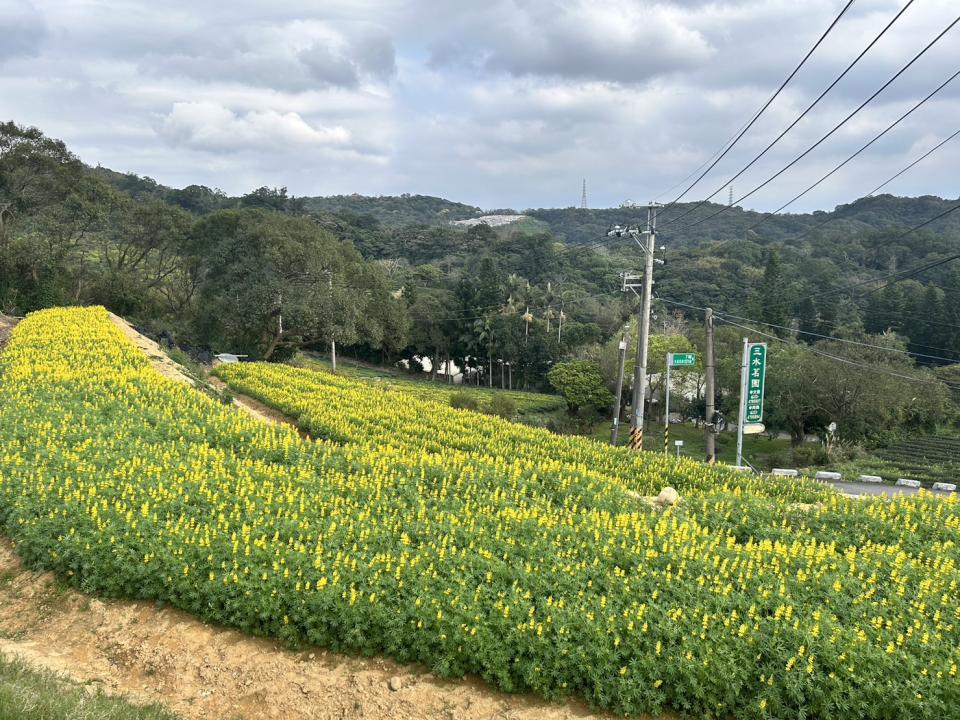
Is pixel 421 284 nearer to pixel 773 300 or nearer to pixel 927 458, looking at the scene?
pixel 773 300

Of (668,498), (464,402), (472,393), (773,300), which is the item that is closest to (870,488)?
(668,498)

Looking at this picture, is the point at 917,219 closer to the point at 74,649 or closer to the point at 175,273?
the point at 175,273

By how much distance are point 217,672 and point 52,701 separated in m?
1.35

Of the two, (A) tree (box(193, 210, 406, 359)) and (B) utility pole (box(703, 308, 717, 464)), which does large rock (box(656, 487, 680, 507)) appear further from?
(A) tree (box(193, 210, 406, 359))

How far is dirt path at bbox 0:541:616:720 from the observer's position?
4898 mm

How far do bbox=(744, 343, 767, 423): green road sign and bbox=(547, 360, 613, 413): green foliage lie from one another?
22372mm

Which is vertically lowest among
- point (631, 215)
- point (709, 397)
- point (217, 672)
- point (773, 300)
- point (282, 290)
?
point (217, 672)

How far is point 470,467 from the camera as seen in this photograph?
9.56 meters

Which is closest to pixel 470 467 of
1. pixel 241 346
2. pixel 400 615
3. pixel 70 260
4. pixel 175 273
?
pixel 400 615

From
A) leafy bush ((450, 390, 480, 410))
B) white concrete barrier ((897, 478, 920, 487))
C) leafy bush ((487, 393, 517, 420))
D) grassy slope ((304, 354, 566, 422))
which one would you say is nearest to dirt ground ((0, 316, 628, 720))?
white concrete barrier ((897, 478, 920, 487))

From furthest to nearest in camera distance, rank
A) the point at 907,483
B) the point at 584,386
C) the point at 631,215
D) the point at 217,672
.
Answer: the point at 631,215, the point at 584,386, the point at 907,483, the point at 217,672

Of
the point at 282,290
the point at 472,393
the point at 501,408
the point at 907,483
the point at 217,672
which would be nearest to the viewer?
the point at 217,672

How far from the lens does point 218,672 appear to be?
526 centimetres

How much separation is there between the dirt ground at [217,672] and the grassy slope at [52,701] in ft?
0.92
